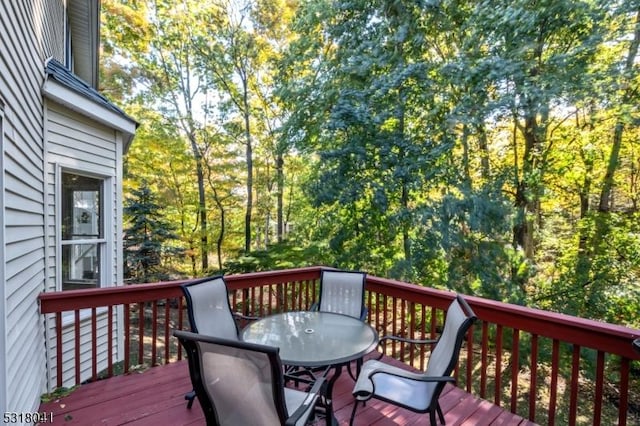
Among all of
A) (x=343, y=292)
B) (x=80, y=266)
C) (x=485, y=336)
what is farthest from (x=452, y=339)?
(x=80, y=266)

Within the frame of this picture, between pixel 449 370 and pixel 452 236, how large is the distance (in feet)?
11.6

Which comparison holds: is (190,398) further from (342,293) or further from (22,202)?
(22,202)

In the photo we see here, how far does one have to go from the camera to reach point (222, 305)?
2928 mm

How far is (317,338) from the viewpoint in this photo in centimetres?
245

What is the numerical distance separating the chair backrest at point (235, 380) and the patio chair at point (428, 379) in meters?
0.77

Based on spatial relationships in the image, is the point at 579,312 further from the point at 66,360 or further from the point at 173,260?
the point at 173,260

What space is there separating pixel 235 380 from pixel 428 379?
113cm

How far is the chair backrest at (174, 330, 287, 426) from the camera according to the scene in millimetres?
1413

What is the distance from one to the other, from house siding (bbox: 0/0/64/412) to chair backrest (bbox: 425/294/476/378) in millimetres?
2548

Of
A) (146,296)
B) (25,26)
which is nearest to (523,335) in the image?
(146,296)

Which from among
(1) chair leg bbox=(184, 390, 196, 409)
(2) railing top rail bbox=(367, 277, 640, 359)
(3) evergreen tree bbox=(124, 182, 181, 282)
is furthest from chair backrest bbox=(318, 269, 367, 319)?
(3) evergreen tree bbox=(124, 182, 181, 282)

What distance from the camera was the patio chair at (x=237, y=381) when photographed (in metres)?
1.41

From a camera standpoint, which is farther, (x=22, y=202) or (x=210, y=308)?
(x=210, y=308)

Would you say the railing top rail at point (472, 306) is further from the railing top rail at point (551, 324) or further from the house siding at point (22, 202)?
the house siding at point (22, 202)
